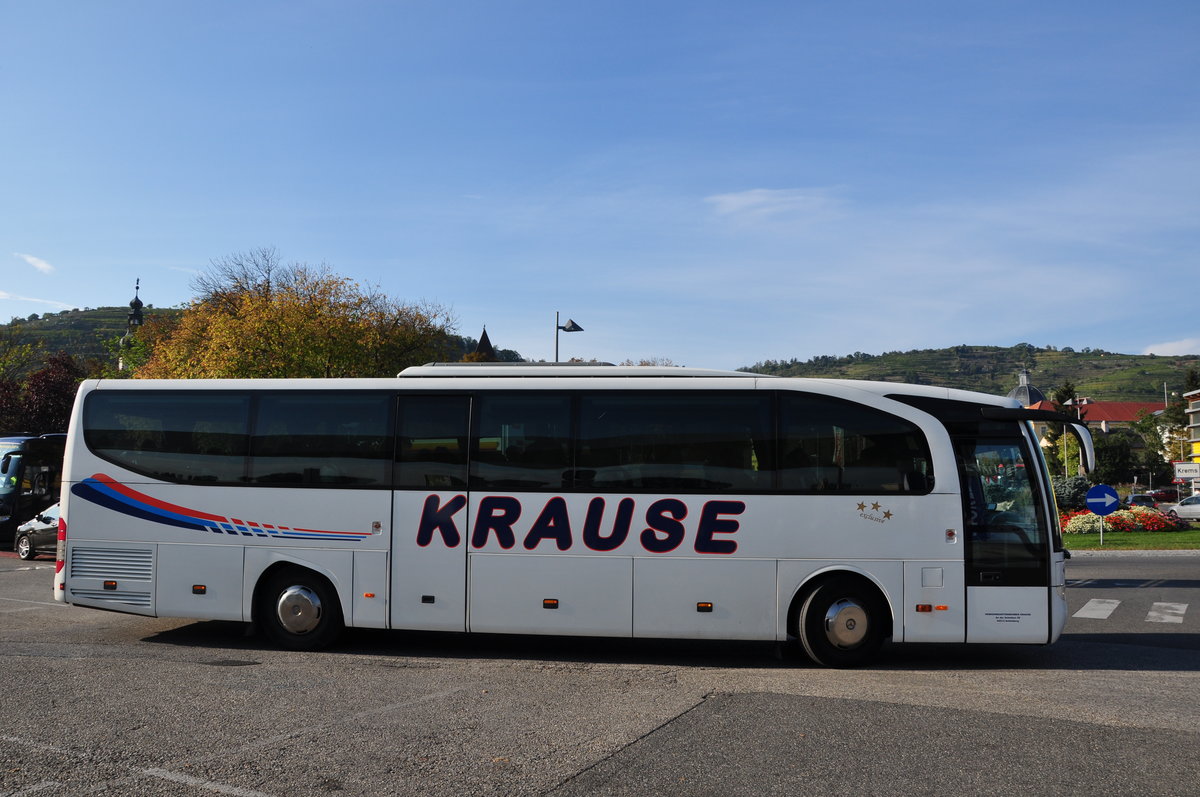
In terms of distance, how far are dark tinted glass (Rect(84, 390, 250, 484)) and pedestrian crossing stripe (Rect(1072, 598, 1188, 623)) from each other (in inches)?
462

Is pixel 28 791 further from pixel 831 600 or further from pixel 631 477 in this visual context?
pixel 831 600

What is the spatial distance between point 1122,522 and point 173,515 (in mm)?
30745

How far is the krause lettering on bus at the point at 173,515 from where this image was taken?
1032cm

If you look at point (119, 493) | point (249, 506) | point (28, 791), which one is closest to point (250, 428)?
point (249, 506)

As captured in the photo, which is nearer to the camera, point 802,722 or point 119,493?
point 802,722

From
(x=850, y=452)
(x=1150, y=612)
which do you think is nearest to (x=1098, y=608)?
(x=1150, y=612)

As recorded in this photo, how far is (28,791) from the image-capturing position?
5.20 m

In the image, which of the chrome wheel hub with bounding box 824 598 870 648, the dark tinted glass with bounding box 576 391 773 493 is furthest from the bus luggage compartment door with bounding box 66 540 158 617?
the chrome wheel hub with bounding box 824 598 870 648

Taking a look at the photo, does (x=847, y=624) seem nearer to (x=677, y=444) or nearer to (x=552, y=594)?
(x=677, y=444)

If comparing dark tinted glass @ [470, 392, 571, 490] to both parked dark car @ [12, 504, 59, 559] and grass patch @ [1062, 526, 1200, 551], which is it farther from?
grass patch @ [1062, 526, 1200, 551]

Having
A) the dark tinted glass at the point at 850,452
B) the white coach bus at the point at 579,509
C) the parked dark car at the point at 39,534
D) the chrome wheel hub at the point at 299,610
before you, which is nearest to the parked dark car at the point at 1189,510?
the white coach bus at the point at 579,509

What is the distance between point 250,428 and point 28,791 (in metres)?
5.71

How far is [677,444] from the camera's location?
9.77 metres

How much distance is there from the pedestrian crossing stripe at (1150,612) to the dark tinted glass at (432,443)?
31.1 ft
